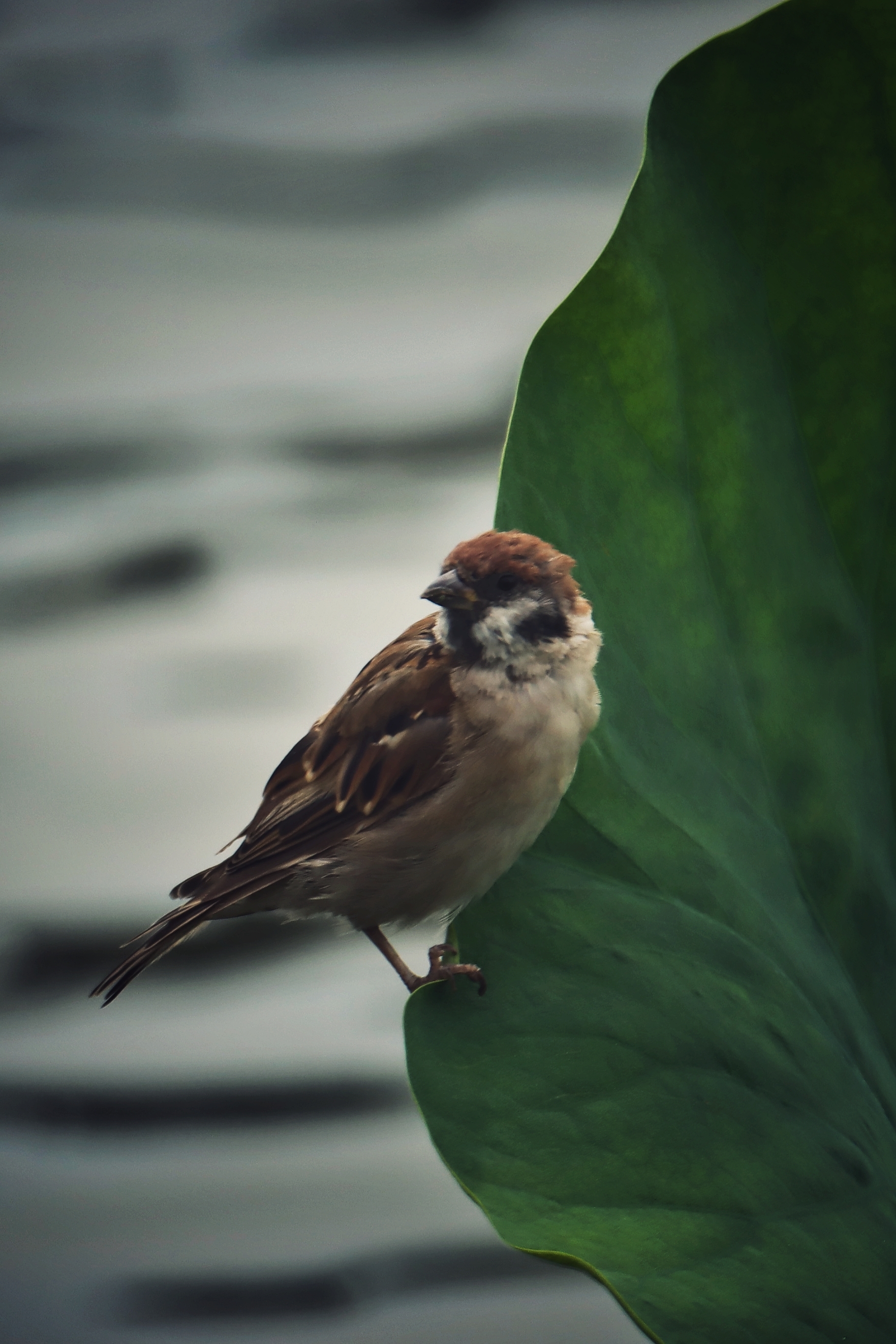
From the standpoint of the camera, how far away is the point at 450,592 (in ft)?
1.60

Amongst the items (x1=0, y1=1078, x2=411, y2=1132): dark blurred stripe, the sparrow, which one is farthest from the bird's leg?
(x1=0, y1=1078, x2=411, y2=1132): dark blurred stripe

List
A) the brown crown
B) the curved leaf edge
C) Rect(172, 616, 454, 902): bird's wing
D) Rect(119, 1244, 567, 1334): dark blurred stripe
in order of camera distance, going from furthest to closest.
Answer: Rect(119, 1244, 567, 1334): dark blurred stripe
Rect(172, 616, 454, 902): bird's wing
the brown crown
the curved leaf edge

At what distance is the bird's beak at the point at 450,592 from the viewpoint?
483 mm

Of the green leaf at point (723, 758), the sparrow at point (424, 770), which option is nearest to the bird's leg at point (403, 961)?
the sparrow at point (424, 770)

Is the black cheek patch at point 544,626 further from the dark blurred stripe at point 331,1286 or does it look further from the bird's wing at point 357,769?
the dark blurred stripe at point 331,1286

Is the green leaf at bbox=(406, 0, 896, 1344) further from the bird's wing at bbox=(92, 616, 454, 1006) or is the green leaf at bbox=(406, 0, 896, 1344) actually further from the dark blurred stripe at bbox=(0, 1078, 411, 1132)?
the dark blurred stripe at bbox=(0, 1078, 411, 1132)

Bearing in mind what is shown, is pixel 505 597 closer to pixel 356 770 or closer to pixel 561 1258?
pixel 356 770

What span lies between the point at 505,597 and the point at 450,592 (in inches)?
1.0

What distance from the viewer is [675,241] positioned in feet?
1.37

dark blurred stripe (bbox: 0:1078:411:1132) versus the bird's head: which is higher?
the bird's head

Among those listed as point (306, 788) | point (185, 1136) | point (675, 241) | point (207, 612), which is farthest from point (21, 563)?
point (675, 241)

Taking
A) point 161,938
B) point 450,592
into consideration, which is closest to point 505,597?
point 450,592

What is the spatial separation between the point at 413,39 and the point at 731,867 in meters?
1.11

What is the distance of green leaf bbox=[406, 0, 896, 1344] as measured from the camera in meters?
0.40
